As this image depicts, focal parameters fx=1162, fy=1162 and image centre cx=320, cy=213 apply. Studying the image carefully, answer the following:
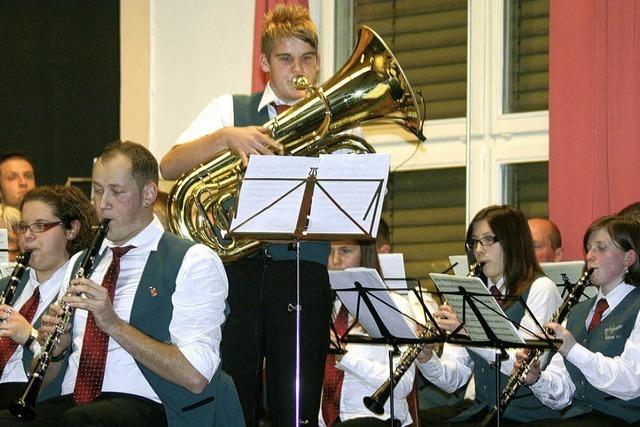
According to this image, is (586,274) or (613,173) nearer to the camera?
(586,274)

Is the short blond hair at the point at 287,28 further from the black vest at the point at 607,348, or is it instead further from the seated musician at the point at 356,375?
the black vest at the point at 607,348

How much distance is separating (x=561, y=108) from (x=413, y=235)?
1.46 meters

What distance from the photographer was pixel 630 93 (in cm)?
602

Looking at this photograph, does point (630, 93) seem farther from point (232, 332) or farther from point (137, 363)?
point (137, 363)

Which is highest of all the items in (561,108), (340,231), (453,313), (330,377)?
(561,108)

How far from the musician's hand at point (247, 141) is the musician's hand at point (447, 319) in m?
1.05

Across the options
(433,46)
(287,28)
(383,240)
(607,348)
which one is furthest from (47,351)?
(433,46)

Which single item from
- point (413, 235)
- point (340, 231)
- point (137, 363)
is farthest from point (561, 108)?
point (137, 363)

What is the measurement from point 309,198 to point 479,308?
0.84 m

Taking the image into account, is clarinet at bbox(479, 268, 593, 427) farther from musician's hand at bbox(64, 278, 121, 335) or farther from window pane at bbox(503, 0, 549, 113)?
window pane at bbox(503, 0, 549, 113)

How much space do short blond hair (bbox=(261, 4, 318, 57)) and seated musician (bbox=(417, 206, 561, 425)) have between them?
1273mm

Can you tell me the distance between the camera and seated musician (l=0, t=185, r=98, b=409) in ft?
15.4

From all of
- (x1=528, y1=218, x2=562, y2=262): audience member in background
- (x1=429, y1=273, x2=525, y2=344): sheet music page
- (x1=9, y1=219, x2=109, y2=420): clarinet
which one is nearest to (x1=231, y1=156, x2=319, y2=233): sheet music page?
(x1=9, y1=219, x2=109, y2=420): clarinet

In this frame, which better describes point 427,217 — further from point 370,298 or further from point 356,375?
point 370,298
